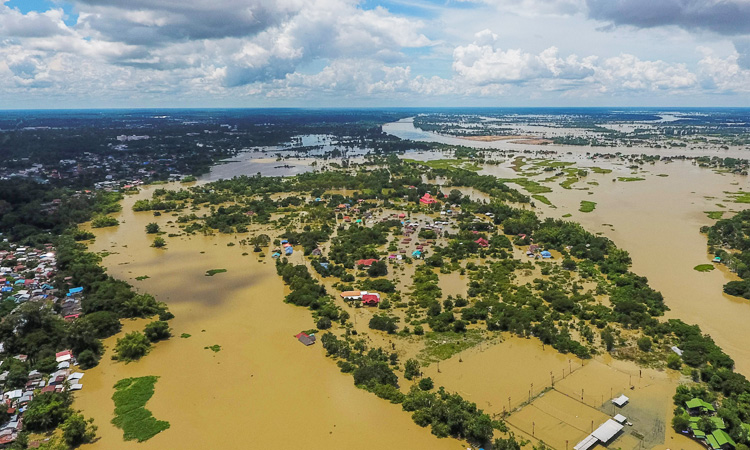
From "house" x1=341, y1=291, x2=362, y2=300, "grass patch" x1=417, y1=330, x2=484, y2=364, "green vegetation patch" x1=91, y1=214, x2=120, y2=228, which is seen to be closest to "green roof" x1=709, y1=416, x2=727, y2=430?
"grass patch" x1=417, y1=330, x2=484, y2=364

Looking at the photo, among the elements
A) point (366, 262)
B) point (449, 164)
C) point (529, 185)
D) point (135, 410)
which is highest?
point (449, 164)

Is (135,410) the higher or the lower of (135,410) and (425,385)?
the lower

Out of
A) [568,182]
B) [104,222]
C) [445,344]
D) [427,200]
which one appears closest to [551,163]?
[568,182]

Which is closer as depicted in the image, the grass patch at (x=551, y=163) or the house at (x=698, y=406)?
the house at (x=698, y=406)

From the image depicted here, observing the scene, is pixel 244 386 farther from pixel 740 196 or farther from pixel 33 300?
pixel 740 196

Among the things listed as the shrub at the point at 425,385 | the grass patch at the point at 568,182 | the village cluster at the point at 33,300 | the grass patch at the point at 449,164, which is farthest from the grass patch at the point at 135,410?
the grass patch at the point at 449,164

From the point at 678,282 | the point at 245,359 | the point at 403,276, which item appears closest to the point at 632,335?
the point at 678,282

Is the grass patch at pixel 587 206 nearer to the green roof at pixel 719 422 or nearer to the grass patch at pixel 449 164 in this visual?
the grass patch at pixel 449 164
